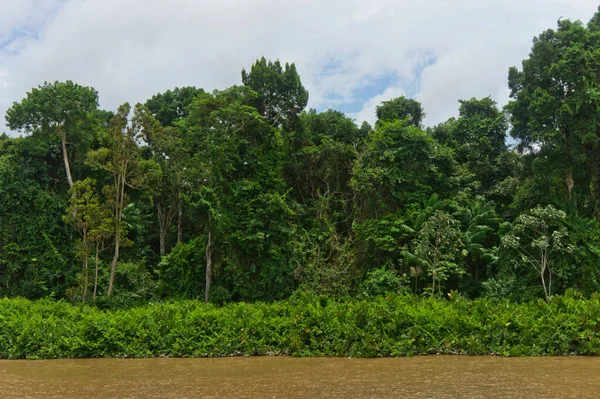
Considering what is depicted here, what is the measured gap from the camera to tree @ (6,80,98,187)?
18672mm

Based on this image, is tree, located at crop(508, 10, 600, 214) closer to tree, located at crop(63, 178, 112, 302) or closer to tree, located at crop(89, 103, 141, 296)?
tree, located at crop(89, 103, 141, 296)

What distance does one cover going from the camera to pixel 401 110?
77.8ft

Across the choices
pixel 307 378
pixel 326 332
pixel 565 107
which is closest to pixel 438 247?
pixel 565 107

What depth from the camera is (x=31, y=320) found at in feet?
38.5

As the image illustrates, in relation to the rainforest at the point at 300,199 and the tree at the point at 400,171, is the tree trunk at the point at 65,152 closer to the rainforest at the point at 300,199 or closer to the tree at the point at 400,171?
the rainforest at the point at 300,199

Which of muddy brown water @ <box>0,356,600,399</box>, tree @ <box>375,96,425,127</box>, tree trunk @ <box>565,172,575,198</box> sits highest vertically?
tree @ <box>375,96,425,127</box>

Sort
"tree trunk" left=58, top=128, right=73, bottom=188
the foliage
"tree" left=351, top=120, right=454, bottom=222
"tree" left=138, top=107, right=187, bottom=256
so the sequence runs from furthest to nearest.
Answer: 1. "tree trunk" left=58, top=128, right=73, bottom=188
2. "tree" left=351, top=120, right=454, bottom=222
3. "tree" left=138, top=107, right=187, bottom=256
4. the foliage

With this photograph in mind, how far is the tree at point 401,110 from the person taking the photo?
2359cm

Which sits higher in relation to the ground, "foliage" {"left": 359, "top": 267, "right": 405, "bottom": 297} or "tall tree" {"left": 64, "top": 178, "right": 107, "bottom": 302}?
"tall tree" {"left": 64, "top": 178, "right": 107, "bottom": 302}

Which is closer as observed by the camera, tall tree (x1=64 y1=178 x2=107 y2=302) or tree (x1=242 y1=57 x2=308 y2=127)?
tall tree (x1=64 y1=178 x2=107 y2=302)

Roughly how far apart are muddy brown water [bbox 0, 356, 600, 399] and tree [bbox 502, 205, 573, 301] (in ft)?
18.8

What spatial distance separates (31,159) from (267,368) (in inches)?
653

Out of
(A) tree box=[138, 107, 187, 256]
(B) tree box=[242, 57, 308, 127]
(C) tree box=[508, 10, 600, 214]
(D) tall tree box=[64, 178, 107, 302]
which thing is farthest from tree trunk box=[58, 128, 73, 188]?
(C) tree box=[508, 10, 600, 214]

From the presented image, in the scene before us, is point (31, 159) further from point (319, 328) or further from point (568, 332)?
point (568, 332)
